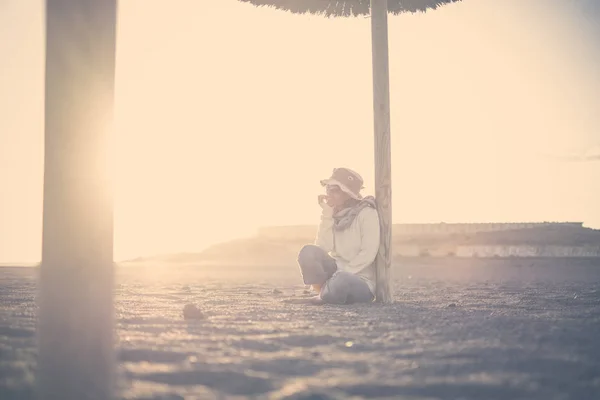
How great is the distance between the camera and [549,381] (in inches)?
88.1

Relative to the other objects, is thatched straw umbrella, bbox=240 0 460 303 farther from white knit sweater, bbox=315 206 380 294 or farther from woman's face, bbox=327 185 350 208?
woman's face, bbox=327 185 350 208

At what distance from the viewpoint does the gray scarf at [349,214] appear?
570 cm

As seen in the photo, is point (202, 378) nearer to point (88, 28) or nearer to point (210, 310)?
point (88, 28)

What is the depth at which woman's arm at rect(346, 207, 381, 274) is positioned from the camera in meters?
5.68

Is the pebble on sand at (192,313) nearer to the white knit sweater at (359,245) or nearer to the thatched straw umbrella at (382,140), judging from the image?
the white knit sweater at (359,245)

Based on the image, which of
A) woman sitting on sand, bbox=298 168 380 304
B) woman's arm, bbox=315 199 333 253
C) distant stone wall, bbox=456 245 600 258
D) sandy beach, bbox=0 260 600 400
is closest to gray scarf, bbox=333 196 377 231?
woman sitting on sand, bbox=298 168 380 304

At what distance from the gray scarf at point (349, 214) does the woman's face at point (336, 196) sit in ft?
0.33

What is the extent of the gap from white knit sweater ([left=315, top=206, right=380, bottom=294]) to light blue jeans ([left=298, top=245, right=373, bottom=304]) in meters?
0.11

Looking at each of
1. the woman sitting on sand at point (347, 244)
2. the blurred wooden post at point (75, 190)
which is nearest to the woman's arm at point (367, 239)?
the woman sitting on sand at point (347, 244)

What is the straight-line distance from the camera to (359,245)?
5777 millimetres

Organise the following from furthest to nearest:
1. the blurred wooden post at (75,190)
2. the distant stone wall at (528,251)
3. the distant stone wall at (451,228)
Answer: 1. the distant stone wall at (451,228)
2. the distant stone wall at (528,251)
3. the blurred wooden post at (75,190)

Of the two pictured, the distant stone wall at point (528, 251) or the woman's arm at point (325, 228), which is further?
the distant stone wall at point (528, 251)

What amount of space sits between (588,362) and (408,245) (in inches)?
618

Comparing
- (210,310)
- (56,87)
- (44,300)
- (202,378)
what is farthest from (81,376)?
(210,310)
